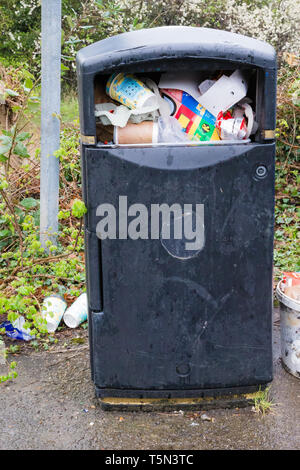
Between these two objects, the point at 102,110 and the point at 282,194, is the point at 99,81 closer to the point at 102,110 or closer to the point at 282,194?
the point at 102,110

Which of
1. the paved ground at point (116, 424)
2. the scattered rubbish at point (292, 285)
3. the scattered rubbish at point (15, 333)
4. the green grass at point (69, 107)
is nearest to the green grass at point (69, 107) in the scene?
the green grass at point (69, 107)

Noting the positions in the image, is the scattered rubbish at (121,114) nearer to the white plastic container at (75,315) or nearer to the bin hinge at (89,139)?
the bin hinge at (89,139)

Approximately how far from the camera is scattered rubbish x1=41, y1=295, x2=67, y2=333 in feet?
10.0

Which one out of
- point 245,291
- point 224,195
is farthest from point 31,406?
point 224,195

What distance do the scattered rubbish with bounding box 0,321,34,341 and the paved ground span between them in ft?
1.18

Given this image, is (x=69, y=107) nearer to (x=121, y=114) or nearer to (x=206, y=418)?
(x=121, y=114)

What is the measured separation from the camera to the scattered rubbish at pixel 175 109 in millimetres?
2088

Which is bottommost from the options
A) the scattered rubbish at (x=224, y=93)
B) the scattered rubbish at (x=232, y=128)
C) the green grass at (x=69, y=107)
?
the scattered rubbish at (x=232, y=128)

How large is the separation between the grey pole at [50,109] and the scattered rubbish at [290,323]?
4.98 ft

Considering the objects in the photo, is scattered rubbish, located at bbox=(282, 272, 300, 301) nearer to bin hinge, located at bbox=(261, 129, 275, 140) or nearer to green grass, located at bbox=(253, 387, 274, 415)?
green grass, located at bbox=(253, 387, 274, 415)

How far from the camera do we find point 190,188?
6.81 feet

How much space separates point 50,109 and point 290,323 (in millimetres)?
2028

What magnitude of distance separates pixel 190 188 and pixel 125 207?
10.8 inches

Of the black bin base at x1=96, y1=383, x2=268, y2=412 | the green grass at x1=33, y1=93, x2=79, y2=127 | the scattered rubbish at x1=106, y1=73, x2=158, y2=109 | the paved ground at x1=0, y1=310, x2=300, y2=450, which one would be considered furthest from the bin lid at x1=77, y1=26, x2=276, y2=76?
the green grass at x1=33, y1=93, x2=79, y2=127
